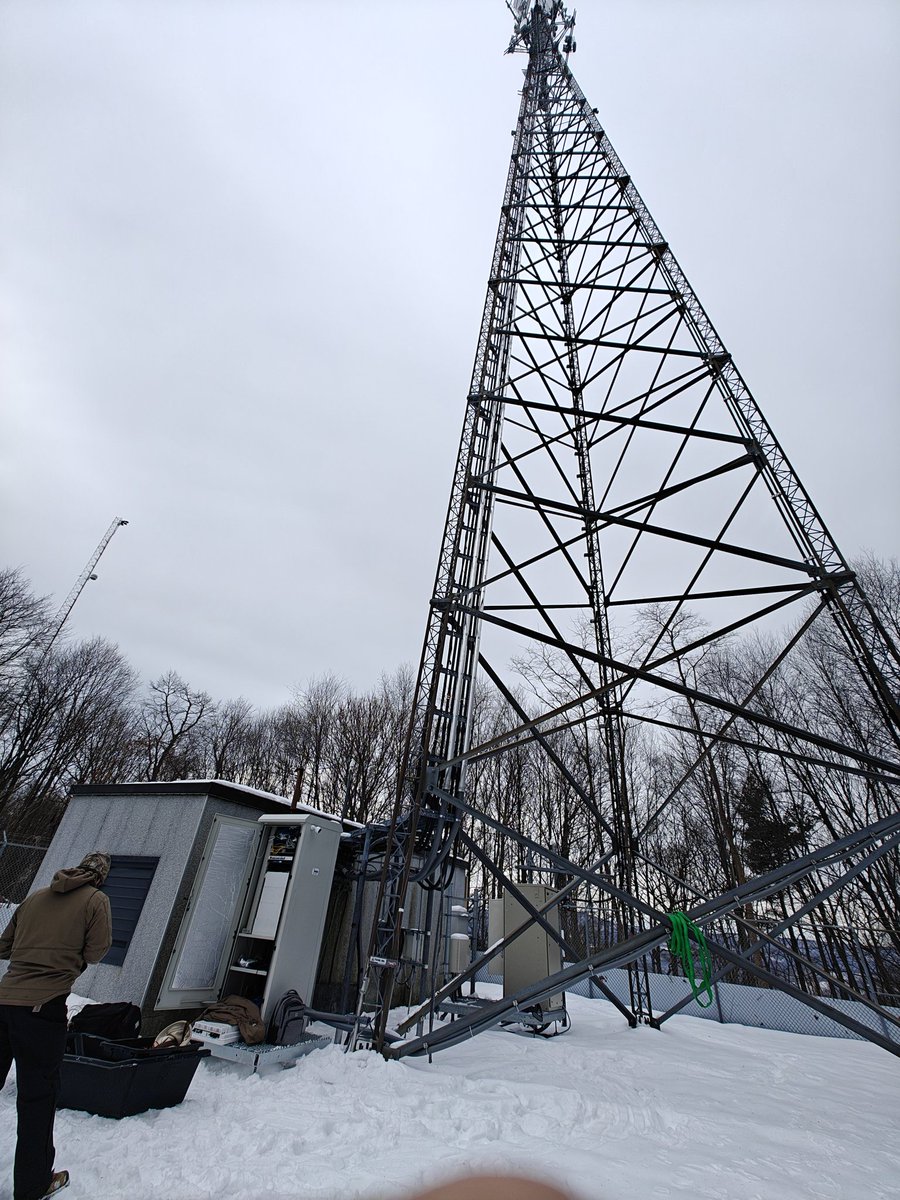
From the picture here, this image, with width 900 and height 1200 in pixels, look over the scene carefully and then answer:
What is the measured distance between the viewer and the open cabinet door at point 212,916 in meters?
6.59

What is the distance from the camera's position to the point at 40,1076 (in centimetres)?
299

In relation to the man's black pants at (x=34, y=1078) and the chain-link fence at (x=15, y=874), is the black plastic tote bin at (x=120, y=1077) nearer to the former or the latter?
the man's black pants at (x=34, y=1078)

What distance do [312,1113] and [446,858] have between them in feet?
9.29

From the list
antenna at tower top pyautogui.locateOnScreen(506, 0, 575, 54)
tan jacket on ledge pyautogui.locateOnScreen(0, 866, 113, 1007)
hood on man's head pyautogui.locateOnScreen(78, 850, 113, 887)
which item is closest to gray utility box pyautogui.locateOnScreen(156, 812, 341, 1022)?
hood on man's head pyautogui.locateOnScreen(78, 850, 113, 887)

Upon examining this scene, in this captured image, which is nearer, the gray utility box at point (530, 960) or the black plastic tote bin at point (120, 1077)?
the black plastic tote bin at point (120, 1077)

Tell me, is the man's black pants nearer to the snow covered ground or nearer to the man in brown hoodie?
the man in brown hoodie

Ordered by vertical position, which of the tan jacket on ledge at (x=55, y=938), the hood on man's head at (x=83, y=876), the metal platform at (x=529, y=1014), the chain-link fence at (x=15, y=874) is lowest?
the metal platform at (x=529, y=1014)

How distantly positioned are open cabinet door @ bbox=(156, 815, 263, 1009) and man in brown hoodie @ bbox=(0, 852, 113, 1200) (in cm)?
362

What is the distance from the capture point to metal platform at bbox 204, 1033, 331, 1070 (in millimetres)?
5301

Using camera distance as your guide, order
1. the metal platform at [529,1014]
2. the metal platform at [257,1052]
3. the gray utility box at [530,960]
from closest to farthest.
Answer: the metal platform at [257,1052] → the metal platform at [529,1014] → the gray utility box at [530,960]

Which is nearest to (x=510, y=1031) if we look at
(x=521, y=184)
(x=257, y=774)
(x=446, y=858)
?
(x=446, y=858)

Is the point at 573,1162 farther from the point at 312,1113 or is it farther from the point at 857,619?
the point at 857,619

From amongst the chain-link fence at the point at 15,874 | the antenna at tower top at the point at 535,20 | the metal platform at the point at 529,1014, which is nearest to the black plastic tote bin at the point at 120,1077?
the metal platform at the point at 529,1014

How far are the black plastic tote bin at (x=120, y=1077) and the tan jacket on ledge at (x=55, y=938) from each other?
108 centimetres
